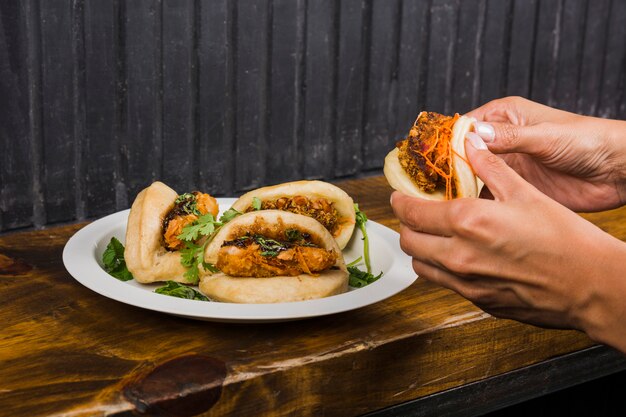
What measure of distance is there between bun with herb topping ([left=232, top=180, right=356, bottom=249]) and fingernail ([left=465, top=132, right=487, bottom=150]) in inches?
14.2

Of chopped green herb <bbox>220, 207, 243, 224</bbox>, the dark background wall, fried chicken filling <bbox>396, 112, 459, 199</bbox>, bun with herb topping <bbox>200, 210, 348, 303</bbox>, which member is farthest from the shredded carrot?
the dark background wall

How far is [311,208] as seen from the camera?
174 cm

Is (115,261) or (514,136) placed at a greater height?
(514,136)

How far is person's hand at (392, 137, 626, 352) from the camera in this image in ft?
4.00

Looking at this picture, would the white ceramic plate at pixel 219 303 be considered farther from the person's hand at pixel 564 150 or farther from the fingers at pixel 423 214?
the person's hand at pixel 564 150

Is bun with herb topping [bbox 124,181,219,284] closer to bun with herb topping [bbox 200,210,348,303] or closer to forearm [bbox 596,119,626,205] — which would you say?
bun with herb topping [bbox 200,210,348,303]

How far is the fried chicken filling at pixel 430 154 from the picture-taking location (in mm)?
1484

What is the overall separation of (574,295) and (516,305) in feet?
0.32

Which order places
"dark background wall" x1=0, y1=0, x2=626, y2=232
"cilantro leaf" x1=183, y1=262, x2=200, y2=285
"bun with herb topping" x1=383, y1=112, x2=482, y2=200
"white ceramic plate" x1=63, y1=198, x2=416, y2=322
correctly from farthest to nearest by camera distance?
"dark background wall" x1=0, y1=0, x2=626, y2=232
"cilantro leaf" x1=183, y1=262, x2=200, y2=285
"bun with herb topping" x1=383, y1=112, x2=482, y2=200
"white ceramic plate" x1=63, y1=198, x2=416, y2=322

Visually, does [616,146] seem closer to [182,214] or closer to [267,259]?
[267,259]

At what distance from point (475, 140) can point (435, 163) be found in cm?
8

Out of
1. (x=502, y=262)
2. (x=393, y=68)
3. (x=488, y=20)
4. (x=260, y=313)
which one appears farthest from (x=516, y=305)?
(x=488, y=20)

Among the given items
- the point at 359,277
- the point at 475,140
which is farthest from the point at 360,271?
the point at 475,140

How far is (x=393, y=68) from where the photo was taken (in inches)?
125
